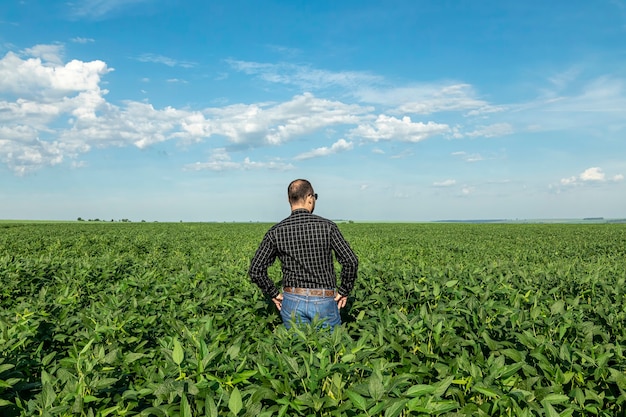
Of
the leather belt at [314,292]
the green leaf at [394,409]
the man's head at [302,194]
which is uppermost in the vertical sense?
the man's head at [302,194]

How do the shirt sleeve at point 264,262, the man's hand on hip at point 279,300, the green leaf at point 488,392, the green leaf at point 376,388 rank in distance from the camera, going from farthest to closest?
the man's hand on hip at point 279,300
the shirt sleeve at point 264,262
the green leaf at point 488,392
the green leaf at point 376,388

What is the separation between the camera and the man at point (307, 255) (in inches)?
199

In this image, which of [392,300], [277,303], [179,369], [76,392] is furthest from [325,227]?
[76,392]

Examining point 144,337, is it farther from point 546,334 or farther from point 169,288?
point 546,334

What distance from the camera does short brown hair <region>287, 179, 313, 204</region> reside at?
5035mm

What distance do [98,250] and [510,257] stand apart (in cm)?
1825

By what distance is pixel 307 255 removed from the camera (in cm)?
506

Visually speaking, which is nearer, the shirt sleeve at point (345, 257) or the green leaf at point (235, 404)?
the green leaf at point (235, 404)

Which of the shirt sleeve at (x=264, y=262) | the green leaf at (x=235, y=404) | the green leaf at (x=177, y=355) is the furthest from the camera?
the shirt sleeve at (x=264, y=262)

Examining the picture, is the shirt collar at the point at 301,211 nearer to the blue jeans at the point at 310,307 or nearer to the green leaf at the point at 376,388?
the blue jeans at the point at 310,307

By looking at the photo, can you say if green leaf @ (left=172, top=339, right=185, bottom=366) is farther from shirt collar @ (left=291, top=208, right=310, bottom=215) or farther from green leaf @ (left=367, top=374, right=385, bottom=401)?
shirt collar @ (left=291, top=208, right=310, bottom=215)

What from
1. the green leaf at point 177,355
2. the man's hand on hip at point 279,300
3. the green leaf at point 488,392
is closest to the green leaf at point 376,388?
the green leaf at point 488,392

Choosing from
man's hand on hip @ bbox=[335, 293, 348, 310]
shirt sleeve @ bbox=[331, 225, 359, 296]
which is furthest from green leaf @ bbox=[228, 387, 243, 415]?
man's hand on hip @ bbox=[335, 293, 348, 310]

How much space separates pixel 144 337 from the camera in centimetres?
484
